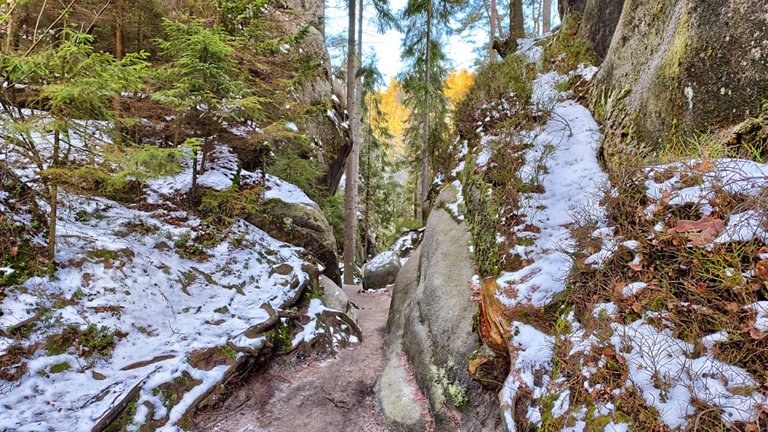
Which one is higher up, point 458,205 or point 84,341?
point 458,205

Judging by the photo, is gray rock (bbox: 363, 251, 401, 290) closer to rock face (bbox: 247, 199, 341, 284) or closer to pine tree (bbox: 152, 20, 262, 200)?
rock face (bbox: 247, 199, 341, 284)

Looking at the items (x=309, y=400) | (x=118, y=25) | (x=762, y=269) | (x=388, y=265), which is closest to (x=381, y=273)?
(x=388, y=265)

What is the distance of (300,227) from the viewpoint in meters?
8.59

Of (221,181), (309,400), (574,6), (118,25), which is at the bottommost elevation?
(309,400)

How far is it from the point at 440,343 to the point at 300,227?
526 centimetres

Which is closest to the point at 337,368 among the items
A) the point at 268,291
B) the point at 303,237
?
the point at 268,291

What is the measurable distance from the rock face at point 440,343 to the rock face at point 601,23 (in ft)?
17.9

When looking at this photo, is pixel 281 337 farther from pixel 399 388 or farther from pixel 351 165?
pixel 351 165

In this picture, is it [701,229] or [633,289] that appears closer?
[701,229]

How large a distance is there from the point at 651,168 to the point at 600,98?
3.30m

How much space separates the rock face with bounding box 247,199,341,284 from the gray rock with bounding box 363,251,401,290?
11.2ft

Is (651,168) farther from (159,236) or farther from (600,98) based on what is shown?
(159,236)

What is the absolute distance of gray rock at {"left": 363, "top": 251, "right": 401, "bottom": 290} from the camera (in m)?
12.5

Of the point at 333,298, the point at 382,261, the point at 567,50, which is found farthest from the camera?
the point at 382,261
